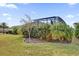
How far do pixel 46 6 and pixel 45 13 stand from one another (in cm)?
6

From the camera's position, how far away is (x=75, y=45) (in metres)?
2.31

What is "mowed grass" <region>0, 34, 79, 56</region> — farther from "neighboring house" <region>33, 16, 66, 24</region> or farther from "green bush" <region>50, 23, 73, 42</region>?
"neighboring house" <region>33, 16, 66, 24</region>

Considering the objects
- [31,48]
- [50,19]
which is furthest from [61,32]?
[31,48]

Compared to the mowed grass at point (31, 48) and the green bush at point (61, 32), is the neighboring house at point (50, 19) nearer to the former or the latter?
the green bush at point (61, 32)

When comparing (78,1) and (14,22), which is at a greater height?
(78,1)

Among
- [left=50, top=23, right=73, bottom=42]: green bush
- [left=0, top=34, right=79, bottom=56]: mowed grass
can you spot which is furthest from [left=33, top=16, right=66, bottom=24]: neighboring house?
[left=0, top=34, right=79, bottom=56]: mowed grass

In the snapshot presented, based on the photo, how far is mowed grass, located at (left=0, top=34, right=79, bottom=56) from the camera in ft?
7.52

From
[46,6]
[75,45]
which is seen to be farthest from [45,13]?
[75,45]

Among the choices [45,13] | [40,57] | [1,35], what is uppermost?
[45,13]

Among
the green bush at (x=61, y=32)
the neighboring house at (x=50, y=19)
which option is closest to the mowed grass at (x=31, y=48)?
the green bush at (x=61, y=32)

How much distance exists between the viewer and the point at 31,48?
7.54 feet

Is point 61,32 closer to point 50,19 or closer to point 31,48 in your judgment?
point 50,19

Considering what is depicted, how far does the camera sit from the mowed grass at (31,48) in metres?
2.29

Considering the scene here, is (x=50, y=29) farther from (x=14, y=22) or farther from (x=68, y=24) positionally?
(x=14, y=22)
